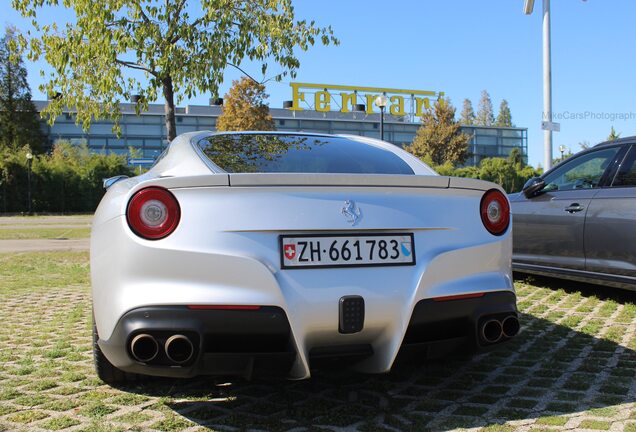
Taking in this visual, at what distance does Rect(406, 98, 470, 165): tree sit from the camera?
53.4 metres

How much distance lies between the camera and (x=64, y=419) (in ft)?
8.99

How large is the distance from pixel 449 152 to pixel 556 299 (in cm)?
4905

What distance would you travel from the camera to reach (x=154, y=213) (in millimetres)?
2434

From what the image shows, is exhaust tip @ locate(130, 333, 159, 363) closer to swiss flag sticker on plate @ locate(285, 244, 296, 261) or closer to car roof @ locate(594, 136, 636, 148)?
swiss flag sticker on plate @ locate(285, 244, 296, 261)

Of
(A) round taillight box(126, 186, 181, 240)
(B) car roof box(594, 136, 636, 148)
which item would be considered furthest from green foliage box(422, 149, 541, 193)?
(A) round taillight box(126, 186, 181, 240)

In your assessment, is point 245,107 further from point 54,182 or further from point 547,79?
point 547,79

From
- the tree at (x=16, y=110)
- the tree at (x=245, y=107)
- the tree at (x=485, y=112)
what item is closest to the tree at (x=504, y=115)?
the tree at (x=485, y=112)

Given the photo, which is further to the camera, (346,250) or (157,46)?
(157,46)

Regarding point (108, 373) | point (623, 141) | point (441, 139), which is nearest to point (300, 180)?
point (108, 373)

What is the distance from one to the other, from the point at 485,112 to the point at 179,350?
133715 mm

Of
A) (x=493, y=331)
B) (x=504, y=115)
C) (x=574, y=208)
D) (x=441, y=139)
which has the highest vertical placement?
(x=504, y=115)

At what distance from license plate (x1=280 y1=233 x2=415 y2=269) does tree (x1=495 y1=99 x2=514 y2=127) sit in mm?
132710

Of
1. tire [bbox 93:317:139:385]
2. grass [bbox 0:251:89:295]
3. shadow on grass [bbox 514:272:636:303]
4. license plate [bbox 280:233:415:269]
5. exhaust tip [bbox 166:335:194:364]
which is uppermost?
license plate [bbox 280:233:415:269]

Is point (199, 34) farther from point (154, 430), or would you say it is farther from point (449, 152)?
point (449, 152)
